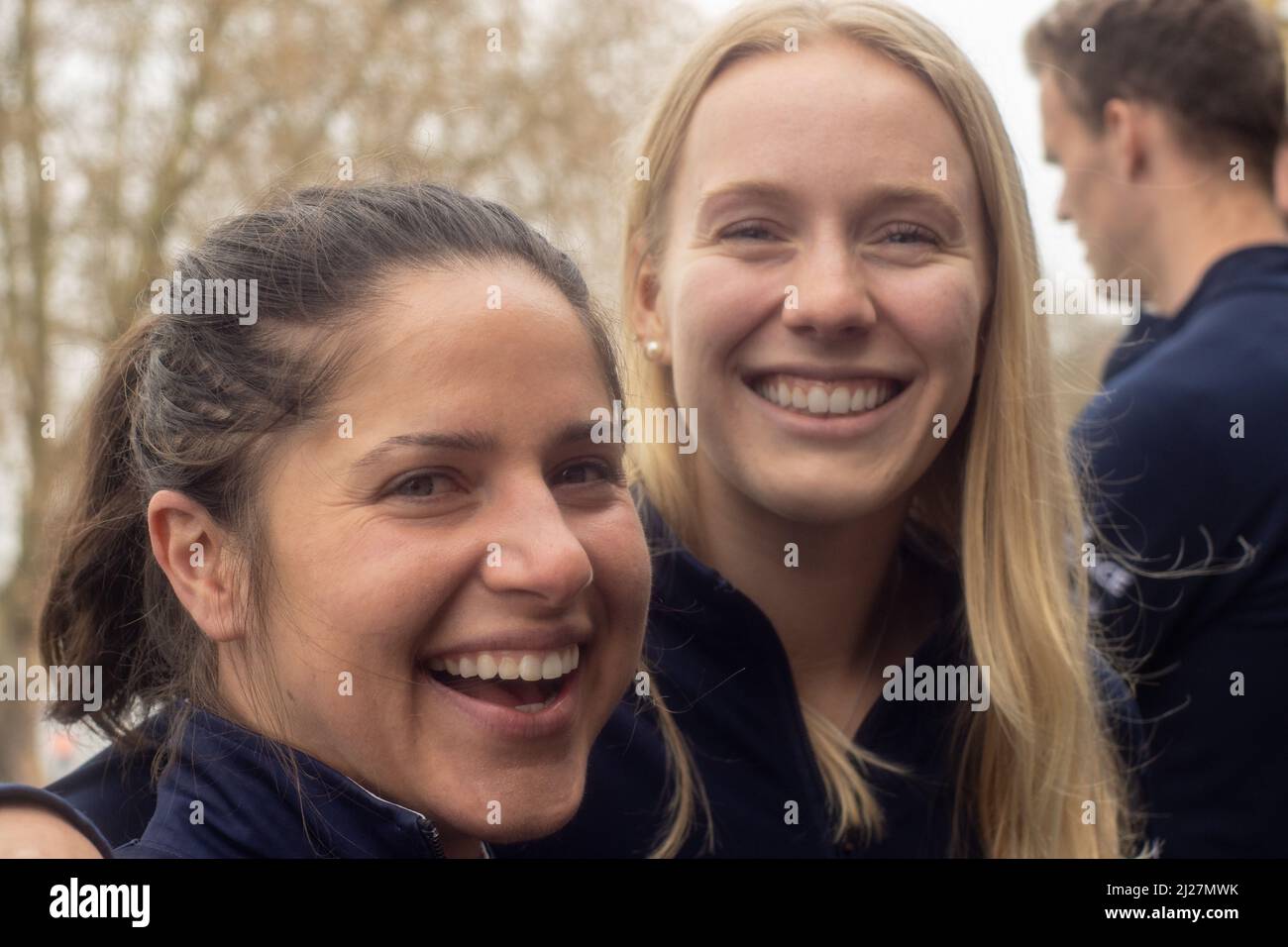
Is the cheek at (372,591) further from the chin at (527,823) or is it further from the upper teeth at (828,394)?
the upper teeth at (828,394)

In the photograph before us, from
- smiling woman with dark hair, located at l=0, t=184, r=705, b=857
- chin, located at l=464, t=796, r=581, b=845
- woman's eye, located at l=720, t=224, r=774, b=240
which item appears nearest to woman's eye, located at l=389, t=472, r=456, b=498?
smiling woman with dark hair, located at l=0, t=184, r=705, b=857

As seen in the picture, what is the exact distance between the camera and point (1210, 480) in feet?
8.61

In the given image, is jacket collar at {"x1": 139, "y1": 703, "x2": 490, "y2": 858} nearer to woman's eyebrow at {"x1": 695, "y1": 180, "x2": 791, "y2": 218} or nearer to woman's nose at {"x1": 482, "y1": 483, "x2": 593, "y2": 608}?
woman's nose at {"x1": 482, "y1": 483, "x2": 593, "y2": 608}

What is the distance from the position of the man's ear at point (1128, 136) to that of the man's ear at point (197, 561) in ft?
7.57

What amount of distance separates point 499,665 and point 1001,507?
3.63ft

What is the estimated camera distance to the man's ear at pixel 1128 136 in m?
3.18

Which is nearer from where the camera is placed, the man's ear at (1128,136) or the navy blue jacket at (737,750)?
the navy blue jacket at (737,750)

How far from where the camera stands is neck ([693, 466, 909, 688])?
Answer: 236cm

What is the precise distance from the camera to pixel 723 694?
228 cm

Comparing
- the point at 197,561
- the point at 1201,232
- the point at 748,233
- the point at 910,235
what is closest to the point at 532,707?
the point at 197,561

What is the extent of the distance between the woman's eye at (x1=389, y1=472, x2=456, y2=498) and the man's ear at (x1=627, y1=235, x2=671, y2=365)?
33.8 inches

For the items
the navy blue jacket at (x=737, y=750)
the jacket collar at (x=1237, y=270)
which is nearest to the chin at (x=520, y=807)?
the navy blue jacket at (x=737, y=750)

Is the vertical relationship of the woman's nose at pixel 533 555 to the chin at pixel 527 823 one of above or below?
above

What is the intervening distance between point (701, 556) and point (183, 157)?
806cm
